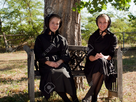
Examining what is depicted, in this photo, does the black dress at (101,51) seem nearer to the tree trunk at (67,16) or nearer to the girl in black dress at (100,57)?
the girl in black dress at (100,57)

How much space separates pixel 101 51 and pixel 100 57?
0.28 m

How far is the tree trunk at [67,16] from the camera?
3.48 m

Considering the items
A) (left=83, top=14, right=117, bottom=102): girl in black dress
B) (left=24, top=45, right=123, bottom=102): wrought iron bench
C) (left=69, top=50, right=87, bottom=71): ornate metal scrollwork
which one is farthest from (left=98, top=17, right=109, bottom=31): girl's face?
(left=69, top=50, right=87, bottom=71): ornate metal scrollwork

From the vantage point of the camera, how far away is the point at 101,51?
9.58 feet

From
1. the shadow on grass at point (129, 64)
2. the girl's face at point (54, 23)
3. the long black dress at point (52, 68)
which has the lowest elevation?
the shadow on grass at point (129, 64)

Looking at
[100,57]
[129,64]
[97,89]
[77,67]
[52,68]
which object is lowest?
[129,64]

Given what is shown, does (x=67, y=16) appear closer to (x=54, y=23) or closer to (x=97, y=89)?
(x=54, y=23)

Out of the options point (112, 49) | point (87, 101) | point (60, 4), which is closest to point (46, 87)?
point (87, 101)

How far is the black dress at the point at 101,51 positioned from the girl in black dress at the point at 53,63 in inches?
15.6

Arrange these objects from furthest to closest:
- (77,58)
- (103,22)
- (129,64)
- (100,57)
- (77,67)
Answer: (129,64) < (77,67) < (77,58) < (103,22) < (100,57)

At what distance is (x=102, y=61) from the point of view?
8.53ft

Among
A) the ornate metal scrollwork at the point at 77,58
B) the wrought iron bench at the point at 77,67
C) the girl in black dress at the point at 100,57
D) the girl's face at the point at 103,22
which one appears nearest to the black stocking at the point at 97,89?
the girl in black dress at the point at 100,57

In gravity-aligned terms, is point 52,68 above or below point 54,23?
below

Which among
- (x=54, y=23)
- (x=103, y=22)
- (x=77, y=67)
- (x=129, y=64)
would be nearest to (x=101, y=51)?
(x=103, y=22)
